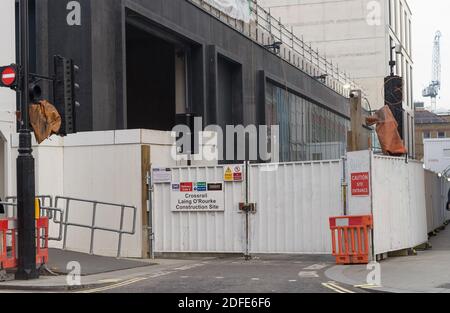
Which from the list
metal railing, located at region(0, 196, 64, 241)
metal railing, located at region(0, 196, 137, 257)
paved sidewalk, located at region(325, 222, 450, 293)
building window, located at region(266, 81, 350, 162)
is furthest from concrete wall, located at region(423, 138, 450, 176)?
metal railing, located at region(0, 196, 64, 241)

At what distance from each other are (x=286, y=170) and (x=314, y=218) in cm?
136

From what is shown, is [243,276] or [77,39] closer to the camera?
[243,276]

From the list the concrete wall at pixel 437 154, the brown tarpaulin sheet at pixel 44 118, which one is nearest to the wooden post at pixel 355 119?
the brown tarpaulin sheet at pixel 44 118

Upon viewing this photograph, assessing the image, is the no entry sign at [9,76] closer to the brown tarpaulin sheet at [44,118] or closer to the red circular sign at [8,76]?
the red circular sign at [8,76]

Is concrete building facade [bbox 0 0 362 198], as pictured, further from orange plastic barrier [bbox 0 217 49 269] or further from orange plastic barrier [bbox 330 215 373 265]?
orange plastic barrier [bbox 330 215 373 265]

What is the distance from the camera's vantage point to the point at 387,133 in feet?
55.8

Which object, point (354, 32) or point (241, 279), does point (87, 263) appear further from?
point (354, 32)

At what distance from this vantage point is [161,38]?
83.9 feet

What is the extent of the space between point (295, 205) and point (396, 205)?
244cm

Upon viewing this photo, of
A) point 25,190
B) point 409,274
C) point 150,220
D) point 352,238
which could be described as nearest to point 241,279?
point 409,274

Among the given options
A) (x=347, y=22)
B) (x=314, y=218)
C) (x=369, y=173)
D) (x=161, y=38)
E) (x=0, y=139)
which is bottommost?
(x=314, y=218)

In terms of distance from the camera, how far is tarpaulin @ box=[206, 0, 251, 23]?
28703mm

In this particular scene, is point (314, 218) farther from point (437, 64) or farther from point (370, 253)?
point (437, 64)
